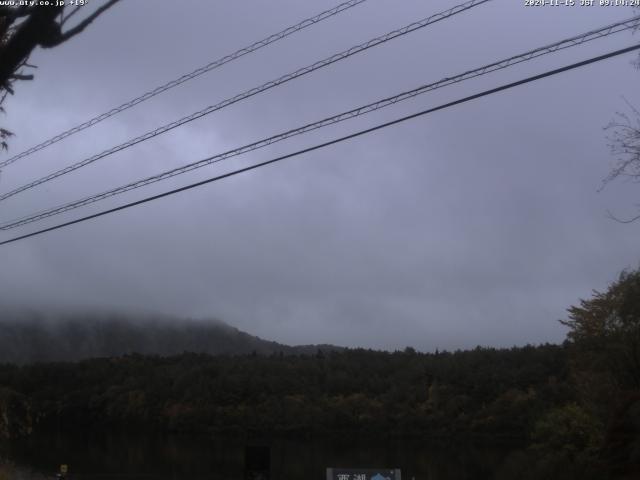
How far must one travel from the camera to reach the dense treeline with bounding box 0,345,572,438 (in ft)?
310

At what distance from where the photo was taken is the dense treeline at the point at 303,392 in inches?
3720

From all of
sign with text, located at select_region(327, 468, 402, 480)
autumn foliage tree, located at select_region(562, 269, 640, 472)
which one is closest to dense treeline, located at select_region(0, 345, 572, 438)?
autumn foliage tree, located at select_region(562, 269, 640, 472)

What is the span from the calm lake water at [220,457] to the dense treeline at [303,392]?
5.31 metres

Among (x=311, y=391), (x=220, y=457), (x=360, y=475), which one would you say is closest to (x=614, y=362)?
(x=360, y=475)

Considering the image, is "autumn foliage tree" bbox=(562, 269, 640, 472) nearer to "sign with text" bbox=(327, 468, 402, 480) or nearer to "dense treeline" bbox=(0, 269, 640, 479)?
"sign with text" bbox=(327, 468, 402, 480)

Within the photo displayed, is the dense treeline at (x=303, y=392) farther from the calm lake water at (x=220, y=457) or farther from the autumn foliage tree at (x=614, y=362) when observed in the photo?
the autumn foliage tree at (x=614, y=362)

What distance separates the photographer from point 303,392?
110125 mm

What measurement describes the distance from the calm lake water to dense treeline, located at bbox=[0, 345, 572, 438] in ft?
17.4

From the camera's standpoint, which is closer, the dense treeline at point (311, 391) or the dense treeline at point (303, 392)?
the dense treeline at point (311, 391)

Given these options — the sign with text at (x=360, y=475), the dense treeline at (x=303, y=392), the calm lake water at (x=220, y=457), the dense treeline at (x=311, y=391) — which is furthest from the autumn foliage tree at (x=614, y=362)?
the dense treeline at (x=303, y=392)

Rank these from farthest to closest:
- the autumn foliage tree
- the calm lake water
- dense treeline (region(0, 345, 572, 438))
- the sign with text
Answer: dense treeline (region(0, 345, 572, 438)) → the calm lake water → the autumn foliage tree → the sign with text

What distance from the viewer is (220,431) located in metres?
106

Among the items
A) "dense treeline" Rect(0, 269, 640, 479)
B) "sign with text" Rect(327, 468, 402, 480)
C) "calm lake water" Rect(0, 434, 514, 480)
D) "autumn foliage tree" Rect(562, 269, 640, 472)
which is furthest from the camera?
"dense treeline" Rect(0, 269, 640, 479)

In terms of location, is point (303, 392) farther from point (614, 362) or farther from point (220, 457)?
point (614, 362)
